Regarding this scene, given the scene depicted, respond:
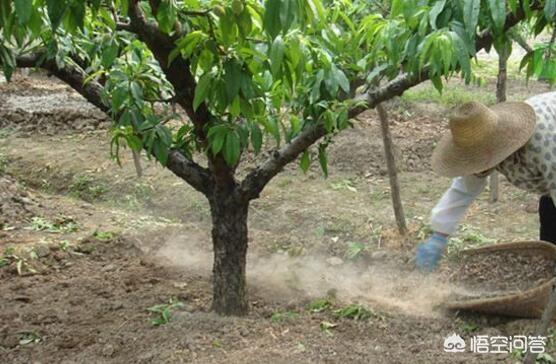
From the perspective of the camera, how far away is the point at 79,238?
14.2ft

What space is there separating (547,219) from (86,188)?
13.7ft

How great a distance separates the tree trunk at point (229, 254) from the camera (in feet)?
9.53

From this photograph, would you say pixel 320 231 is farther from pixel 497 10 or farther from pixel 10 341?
pixel 497 10

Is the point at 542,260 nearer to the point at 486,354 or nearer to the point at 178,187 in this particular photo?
the point at 486,354

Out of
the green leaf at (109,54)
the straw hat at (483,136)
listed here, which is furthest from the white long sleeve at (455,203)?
the green leaf at (109,54)

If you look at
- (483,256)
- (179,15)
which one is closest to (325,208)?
(483,256)

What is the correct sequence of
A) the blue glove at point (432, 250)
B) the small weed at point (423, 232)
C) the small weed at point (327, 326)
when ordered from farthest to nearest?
the small weed at point (423, 232) → the blue glove at point (432, 250) → the small weed at point (327, 326)

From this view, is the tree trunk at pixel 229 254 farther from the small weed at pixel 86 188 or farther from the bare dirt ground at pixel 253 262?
the small weed at pixel 86 188

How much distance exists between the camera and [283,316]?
9.97 feet

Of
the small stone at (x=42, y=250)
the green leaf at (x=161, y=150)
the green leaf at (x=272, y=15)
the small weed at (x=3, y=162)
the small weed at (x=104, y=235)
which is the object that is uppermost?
the green leaf at (x=272, y=15)

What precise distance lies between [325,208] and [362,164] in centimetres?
95

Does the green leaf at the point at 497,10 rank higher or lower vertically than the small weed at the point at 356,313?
higher

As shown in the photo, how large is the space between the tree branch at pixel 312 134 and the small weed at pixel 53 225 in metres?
2.13

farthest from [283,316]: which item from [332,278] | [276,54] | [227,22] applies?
[227,22]
